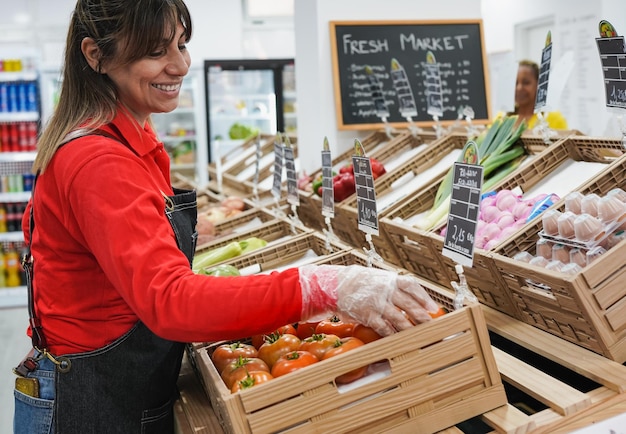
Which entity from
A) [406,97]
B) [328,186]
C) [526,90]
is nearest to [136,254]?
[328,186]

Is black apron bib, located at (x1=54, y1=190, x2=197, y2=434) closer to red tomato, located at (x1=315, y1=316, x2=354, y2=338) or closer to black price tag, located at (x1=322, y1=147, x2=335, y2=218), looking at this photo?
red tomato, located at (x1=315, y1=316, x2=354, y2=338)

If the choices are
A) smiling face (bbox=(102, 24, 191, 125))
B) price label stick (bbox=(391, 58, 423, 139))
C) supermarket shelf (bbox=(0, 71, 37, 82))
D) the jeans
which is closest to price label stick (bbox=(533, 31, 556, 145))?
price label stick (bbox=(391, 58, 423, 139))

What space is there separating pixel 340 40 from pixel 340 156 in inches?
30.8

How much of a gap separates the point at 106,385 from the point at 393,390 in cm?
66

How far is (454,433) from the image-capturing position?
1.42m

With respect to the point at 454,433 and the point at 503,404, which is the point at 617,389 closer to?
the point at 503,404

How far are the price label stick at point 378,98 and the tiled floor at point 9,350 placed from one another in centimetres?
290

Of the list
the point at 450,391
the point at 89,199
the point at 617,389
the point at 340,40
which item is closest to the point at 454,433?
the point at 450,391

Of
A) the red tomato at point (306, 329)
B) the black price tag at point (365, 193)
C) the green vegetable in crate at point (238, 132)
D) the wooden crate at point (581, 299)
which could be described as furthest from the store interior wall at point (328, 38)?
the red tomato at point (306, 329)

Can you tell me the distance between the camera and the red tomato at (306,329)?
1.71 meters

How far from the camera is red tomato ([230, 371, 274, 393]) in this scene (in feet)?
4.49

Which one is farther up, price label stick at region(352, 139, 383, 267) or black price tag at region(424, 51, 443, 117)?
black price tag at region(424, 51, 443, 117)

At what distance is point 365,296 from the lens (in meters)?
1.35

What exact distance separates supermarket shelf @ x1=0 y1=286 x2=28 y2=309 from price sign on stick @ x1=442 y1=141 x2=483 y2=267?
6.87 meters
